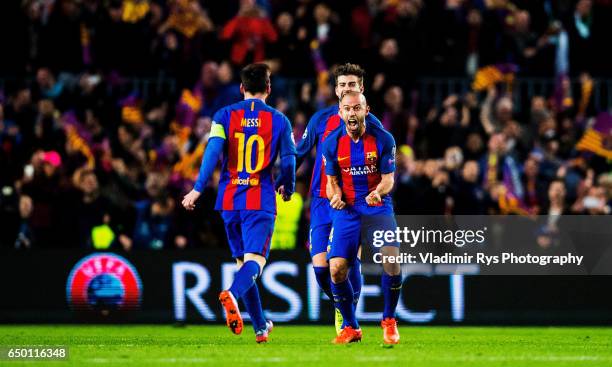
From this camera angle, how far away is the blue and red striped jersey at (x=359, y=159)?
1079 centimetres

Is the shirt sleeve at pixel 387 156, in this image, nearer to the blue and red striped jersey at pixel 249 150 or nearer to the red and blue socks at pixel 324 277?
the blue and red striped jersey at pixel 249 150

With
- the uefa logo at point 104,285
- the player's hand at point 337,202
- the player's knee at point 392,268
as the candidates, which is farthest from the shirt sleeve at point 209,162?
the uefa logo at point 104,285

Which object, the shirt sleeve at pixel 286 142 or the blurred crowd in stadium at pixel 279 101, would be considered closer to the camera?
the shirt sleeve at pixel 286 142

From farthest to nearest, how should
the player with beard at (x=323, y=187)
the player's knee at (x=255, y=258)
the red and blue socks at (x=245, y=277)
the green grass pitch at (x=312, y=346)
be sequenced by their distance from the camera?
1. the player with beard at (x=323, y=187)
2. the player's knee at (x=255, y=258)
3. the red and blue socks at (x=245, y=277)
4. the green grass pitch at (x=312, y=346)

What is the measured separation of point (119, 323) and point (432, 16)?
726 cm

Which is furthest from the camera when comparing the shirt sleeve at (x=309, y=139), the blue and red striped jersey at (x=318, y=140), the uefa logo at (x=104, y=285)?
the uefa logo at (x=104, y=285)

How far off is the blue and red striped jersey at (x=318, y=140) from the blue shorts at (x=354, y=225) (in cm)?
78

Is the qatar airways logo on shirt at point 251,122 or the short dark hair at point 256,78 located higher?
the short dark hair at point 256,78

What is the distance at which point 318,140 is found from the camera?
12008 millimetres

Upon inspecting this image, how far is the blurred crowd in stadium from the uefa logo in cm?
52

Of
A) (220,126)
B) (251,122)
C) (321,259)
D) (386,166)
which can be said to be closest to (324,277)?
(321,259)

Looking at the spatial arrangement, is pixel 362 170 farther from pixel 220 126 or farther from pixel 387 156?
pixel 220 126

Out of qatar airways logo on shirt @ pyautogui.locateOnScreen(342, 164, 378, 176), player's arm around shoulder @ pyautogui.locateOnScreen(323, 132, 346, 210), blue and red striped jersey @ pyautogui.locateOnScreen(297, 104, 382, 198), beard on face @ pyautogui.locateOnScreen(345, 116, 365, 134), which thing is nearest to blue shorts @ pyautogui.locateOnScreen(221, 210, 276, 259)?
player's arm around shoulder @ pyautogui.locateOnScreen(323, 132, 346, 210)

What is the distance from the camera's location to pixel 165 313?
1542 cm
